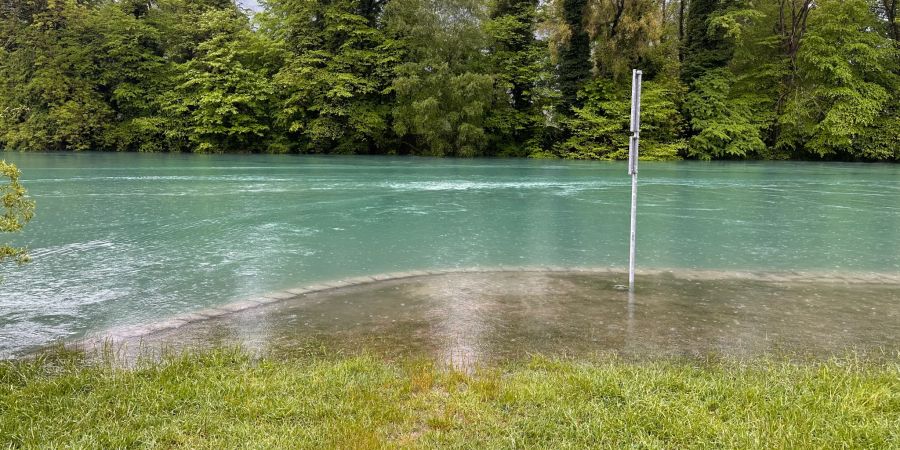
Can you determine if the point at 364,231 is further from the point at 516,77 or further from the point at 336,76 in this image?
the point at 516,77

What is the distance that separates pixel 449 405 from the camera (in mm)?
3461

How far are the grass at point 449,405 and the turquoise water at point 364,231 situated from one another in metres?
2.10

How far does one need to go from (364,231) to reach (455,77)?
23.5 m

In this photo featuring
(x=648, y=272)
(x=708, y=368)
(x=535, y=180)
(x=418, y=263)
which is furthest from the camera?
(x=535, y=180)

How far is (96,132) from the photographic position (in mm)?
41094

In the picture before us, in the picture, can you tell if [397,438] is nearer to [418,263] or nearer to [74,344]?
[74,344]

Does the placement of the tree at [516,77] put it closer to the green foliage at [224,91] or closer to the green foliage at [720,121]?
the green foliage at [720,121]

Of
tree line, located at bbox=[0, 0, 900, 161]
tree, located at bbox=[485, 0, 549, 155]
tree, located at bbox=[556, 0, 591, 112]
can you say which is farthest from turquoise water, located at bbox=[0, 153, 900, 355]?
tree, located at bbox=[485, 0, 549, 155]

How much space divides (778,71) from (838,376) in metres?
36.8

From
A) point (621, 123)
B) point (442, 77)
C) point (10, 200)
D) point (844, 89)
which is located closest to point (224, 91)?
point (442, 77)

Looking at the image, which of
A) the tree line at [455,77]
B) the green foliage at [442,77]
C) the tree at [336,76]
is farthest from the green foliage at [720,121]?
the tree at [336,76]

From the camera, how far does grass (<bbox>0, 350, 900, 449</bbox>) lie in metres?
3.03

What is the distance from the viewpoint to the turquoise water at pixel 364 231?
7176 millimetres

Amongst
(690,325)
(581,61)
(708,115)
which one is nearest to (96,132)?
(581,61)
